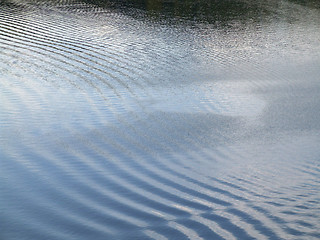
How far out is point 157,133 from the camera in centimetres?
662

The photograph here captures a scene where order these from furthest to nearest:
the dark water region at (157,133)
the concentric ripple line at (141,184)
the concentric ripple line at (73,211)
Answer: the concentric ripple line at (141,184), the dark water region at (157,133), the concentric ripple line at (73,211)

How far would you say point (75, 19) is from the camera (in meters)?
14.7

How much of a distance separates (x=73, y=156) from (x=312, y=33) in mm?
10695

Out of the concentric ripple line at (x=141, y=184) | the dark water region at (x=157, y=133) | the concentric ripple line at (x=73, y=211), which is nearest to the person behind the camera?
the concentric ripple line at (x=73, y=211)

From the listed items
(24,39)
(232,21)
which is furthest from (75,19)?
(232,21)

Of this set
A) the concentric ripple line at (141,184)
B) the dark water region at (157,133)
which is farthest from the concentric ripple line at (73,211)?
the concentric ripple line at (141,184)

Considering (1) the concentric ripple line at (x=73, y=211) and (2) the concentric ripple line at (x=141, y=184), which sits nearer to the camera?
(1) the concentric ripple line at (x=73, y=211)

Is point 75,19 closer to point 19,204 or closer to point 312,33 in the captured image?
point 312,33

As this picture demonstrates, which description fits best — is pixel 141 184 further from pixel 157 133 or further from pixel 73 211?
pixel 157 133

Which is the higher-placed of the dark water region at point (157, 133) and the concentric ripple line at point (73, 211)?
the dark water region at point (157, 133)

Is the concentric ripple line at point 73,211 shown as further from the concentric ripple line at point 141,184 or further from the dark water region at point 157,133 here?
the concentric ripple line at point 141,184

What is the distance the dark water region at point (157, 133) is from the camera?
4379mm

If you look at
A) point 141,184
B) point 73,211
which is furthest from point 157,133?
point 73,211

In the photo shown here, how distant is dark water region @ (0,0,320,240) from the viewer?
438 centimetres
